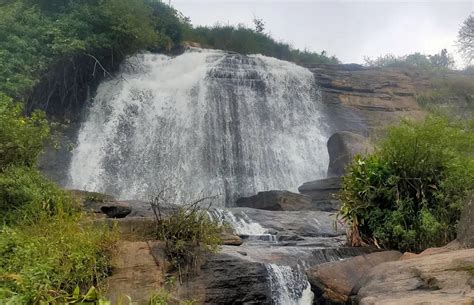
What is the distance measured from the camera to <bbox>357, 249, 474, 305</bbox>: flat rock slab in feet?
14.8

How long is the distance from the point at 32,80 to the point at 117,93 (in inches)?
157

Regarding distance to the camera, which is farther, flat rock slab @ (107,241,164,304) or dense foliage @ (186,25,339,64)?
dense foliage @ (186,25,339,64)

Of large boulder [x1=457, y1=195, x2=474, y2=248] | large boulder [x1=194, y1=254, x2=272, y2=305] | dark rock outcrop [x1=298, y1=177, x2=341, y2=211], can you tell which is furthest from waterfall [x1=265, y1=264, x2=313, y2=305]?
dark rock outcrop [x1=298, y1=177, x2=341, y2=211]

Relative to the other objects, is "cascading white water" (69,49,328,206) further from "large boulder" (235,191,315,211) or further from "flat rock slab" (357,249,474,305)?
"flat rock slab" (357,249,474,305)

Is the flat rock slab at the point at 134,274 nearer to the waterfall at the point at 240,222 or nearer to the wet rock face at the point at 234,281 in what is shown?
the wet rock face at the point at 234,281

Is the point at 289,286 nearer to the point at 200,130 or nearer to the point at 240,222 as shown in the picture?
the point at 240,222

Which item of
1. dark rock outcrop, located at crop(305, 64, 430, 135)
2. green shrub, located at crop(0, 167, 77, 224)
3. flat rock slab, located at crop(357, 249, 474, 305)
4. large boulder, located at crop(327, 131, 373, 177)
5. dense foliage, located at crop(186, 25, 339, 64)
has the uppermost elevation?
dense foliage, located at crop(186, 25, 339, 64)

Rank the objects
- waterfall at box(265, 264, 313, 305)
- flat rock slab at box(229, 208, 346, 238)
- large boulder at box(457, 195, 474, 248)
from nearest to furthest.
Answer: large boulder at box(457, 195, 474, 248) < waterfall at box(265, 264, 313, 305) < flat rock slab at box(229, 208, 346, 238)

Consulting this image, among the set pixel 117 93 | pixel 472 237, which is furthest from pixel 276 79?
pixel 472 237

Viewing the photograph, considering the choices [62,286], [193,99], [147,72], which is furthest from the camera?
[147,72]

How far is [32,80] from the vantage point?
1659cm

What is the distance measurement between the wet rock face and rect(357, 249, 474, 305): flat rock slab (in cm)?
137

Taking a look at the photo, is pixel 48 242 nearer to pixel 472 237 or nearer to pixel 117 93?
pixel 472 237

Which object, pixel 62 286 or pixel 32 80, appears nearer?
pixel 62 286
